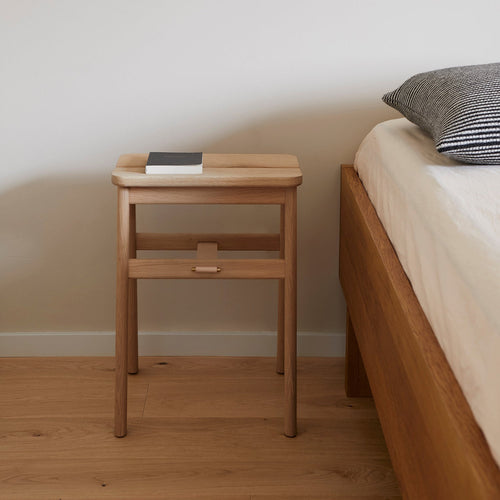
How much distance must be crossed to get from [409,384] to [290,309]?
579mm

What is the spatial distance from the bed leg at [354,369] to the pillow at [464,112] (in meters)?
0.54

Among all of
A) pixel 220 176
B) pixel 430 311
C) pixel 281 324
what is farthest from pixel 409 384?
pixel 281 324

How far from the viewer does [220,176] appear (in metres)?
1.35

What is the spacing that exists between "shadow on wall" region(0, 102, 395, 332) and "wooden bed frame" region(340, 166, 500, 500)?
11.9 inches

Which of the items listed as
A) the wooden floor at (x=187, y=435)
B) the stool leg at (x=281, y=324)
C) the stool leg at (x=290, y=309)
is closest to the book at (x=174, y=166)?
the stool leg at (x=290, y=309)

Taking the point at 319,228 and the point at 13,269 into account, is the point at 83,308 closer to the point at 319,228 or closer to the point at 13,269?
the point at 13,269

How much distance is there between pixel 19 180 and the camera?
1729 millimetres

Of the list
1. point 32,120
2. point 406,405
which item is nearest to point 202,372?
point 32,120

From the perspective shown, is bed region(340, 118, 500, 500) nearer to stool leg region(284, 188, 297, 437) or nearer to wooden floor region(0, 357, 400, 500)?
stool leg region(284, 188, 297, 437)

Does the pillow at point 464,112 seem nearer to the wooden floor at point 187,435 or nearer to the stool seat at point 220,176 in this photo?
the stool seat at point 220,176

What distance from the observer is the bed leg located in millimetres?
1601

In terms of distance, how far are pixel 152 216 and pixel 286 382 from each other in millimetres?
580

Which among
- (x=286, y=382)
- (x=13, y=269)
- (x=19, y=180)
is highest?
(x=19, y=180)

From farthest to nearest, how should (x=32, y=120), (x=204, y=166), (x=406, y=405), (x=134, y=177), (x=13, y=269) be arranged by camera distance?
(x=13, y=269), (x=32, y=120), (x=204, y=166), (x=134, y=177), (x=406, y=405)
